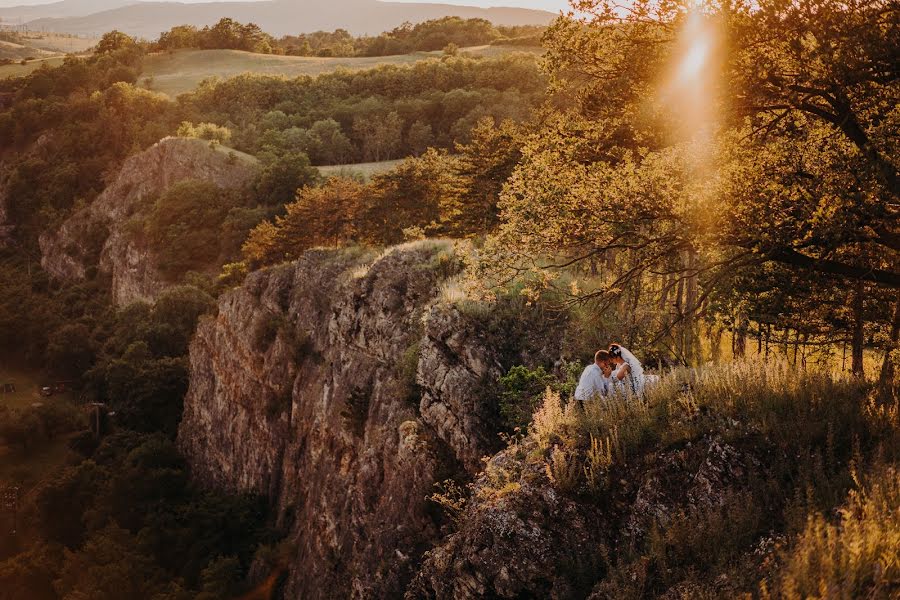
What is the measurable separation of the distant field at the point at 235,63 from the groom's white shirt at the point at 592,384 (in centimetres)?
10749

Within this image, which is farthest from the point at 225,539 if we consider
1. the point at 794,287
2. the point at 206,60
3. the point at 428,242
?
the point at 206,60

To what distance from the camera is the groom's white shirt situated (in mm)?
10789

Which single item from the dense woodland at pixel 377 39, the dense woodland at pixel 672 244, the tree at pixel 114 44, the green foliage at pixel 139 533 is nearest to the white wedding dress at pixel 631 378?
the dense woodland at pixel 672 244

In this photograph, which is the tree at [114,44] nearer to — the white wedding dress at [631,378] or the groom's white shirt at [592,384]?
the groom's white shirt at [592,384]

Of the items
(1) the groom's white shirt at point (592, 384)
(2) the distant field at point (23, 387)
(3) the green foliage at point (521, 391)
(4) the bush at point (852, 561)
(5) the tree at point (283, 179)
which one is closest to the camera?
(4) the bush at point (852, 561)

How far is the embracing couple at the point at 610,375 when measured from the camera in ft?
34.7

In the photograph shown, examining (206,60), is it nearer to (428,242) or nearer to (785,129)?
(428,242)

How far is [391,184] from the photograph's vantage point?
117 feet

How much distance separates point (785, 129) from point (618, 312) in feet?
25.5

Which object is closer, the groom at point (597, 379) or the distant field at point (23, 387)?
the groom at point (597, 379)

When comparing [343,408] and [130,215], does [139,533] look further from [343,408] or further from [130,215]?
[130,215]

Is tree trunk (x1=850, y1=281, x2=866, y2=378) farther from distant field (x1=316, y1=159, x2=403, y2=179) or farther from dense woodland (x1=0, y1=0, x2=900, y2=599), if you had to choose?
distant field (x1=316, y1=159, x2=403, y2=179)

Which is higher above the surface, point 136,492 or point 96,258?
point 96,258

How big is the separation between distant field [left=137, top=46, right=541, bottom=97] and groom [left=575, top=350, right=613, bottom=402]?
107 m
